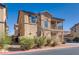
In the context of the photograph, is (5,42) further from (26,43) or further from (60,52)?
(60,52)

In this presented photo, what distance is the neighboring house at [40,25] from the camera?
1132cm

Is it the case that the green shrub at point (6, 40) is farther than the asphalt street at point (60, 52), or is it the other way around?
the green shrub at point (6, 40)

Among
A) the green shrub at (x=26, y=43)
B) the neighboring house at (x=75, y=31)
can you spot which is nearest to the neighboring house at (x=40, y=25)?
the green shrub at (x=26, y=43)

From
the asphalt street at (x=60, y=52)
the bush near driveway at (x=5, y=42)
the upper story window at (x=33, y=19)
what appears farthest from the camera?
the upper story window at (x=33, y=19)

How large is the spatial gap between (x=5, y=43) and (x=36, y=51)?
725mm

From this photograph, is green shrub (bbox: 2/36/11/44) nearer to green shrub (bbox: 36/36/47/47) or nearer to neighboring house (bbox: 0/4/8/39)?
neighboring house (bbox: 0/4/8/39)

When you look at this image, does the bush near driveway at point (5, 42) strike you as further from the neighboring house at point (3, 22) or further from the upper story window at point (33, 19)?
the upper story window at point (33, 19)

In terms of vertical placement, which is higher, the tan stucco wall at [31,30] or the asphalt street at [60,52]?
the tan stucco wall at [31,30]

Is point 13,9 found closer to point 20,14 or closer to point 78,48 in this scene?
point 20,14

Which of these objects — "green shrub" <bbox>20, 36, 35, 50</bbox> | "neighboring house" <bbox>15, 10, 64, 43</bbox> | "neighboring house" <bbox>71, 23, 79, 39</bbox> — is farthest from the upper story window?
"neighboring house" <bbox>71, 23, 79, 39</bbox>

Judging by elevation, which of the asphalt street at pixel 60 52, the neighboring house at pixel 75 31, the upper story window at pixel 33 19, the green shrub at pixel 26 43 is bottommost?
the asphalt street at pixel 60 52

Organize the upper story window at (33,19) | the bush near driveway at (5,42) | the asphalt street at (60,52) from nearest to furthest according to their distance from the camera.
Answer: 1. the asphalt street at (60,52)
2. the bush near driveway at (5,42)
3. the upper story window at (33,19)

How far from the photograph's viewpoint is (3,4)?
11.2 meters

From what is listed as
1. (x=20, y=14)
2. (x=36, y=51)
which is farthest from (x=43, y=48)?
(x=20, y=14)
